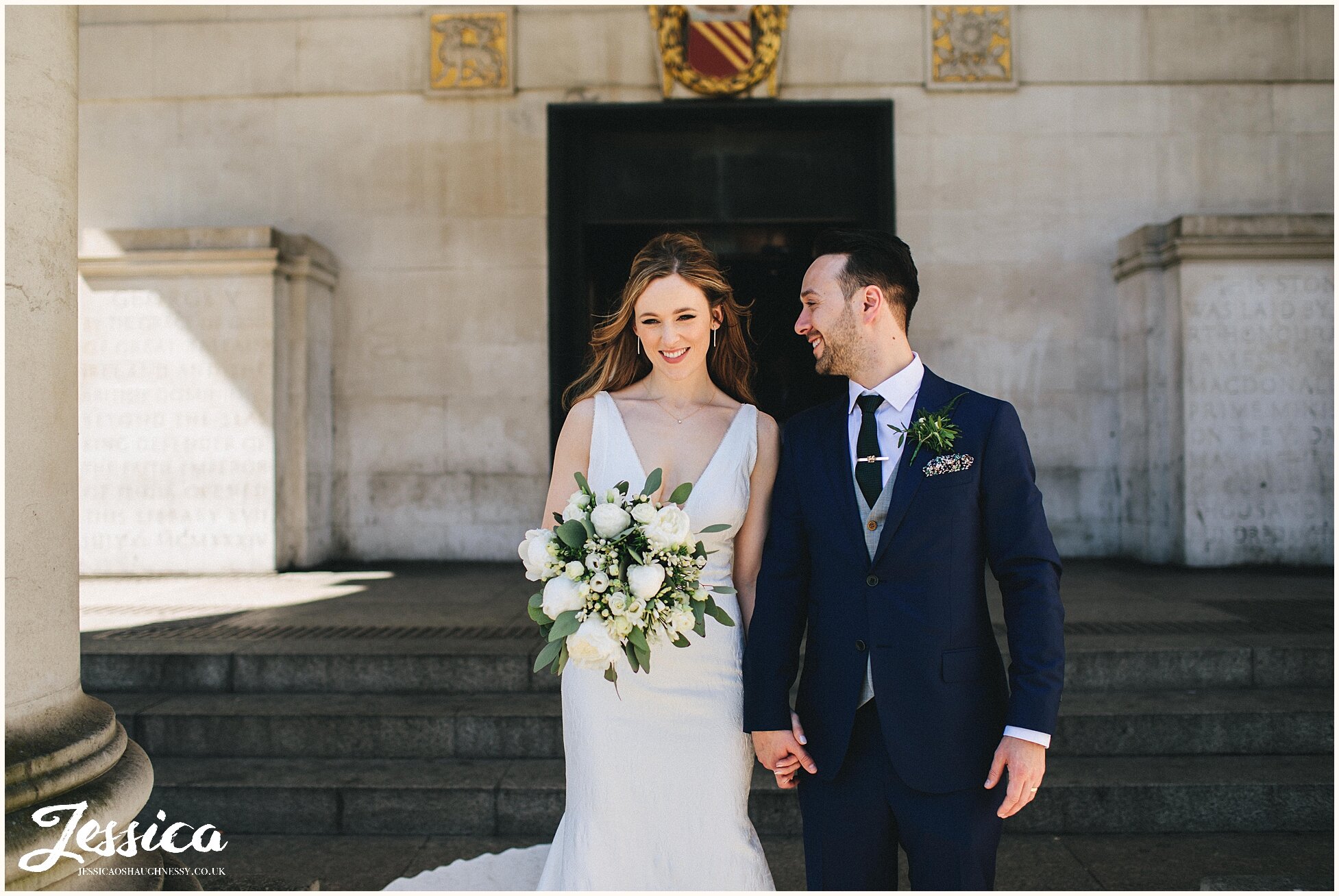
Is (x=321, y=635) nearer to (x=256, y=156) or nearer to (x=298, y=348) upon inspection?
(x=298, y=348)

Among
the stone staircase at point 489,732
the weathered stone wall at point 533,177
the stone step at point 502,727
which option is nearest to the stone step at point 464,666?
the stone staircase at point 489,732

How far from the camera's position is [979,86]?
8.68 m

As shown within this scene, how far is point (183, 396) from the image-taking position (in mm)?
8062

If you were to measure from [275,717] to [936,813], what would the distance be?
3723mm

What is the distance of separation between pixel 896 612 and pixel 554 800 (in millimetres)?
2581

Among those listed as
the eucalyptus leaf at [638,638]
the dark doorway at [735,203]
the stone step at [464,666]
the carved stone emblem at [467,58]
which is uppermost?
the carved stone emblem at [467,58]

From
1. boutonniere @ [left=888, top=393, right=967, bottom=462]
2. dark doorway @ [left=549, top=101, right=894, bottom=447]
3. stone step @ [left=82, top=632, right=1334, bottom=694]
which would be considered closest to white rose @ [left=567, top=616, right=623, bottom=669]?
boutonniere @ [left=888, top=393, right=967, bottom=462]

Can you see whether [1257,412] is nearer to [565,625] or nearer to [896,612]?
[896,612]

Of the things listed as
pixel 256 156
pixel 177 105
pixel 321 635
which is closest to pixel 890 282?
pixel 321 635

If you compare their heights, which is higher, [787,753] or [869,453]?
[869,453]

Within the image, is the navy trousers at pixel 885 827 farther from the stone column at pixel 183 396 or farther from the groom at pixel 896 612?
the stone column at pixel 183 396

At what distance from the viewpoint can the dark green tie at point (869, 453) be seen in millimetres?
2465

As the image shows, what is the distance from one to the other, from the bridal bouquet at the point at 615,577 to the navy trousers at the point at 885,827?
1.71 ft

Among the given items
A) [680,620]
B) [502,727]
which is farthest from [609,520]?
[502,727]
